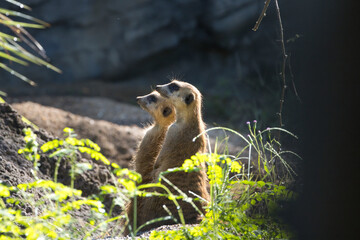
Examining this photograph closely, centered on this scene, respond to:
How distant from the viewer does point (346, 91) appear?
163 centimetres

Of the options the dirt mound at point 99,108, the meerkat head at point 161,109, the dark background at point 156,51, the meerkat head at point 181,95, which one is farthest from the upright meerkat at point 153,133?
the dirt mound at point 99,108

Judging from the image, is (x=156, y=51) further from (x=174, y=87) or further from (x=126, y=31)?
(x=174, y=87)

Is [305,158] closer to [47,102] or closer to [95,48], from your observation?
[47,102]

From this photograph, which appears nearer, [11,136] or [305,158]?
[305,158]

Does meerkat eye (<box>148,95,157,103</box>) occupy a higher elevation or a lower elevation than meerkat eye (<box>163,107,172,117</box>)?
higher

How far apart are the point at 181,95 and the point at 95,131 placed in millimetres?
2381

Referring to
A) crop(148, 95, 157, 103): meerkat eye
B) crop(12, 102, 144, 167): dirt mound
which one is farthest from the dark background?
crop(148, 95, 157, 103): meerkat eye

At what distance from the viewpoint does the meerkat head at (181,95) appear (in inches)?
157

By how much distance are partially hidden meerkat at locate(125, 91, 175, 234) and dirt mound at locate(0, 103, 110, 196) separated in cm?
37

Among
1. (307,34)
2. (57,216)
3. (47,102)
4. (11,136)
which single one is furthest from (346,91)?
(47,102)

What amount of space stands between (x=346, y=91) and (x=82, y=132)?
474 cm

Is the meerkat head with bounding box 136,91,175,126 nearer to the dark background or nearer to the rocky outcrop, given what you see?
the dark background

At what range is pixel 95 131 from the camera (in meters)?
6.19

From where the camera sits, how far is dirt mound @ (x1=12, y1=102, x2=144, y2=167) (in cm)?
586
